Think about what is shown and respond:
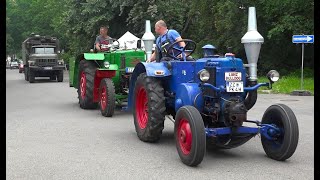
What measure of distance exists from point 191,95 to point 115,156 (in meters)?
1.44

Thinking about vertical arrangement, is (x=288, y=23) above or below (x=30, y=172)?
above

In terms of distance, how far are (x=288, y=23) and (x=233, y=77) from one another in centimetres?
1730

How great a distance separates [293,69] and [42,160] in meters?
Answer: 21.9

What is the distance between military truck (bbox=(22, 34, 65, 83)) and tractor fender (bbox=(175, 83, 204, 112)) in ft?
69.7

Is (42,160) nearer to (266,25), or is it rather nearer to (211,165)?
(211,165)

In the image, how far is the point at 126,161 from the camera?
6523mm

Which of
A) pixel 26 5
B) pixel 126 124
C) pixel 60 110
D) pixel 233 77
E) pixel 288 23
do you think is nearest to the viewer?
pixel 233 77

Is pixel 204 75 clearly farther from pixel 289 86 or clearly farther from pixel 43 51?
pixel 43 51

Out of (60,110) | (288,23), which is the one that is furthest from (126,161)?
(288,23)

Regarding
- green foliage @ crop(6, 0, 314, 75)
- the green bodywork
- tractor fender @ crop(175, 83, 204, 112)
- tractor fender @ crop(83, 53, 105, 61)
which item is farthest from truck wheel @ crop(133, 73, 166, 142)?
green foliage @ crop(6, 0, 314, 75)

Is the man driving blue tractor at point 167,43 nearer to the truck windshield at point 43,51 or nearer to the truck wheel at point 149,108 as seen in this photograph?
the truck wheel at point 149,108

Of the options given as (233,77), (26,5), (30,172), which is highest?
(26,5)

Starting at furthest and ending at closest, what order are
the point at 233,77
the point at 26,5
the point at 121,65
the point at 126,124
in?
the point at 26,5
the point at 121,65
the point at 126,124
the point at 233,77

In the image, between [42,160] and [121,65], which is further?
[121,65]
